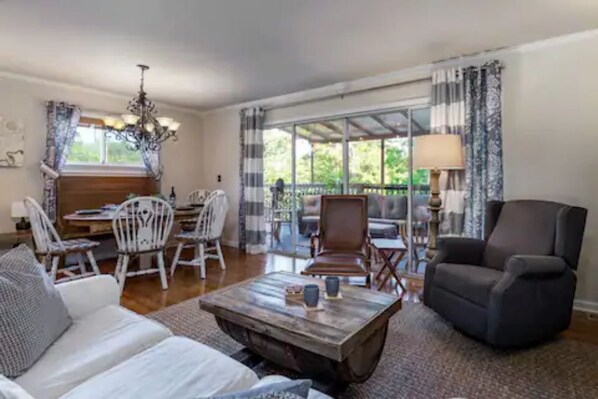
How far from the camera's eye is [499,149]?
10.7 feet

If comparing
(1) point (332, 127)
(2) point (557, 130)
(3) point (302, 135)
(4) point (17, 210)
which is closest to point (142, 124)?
(4) point (17, 210)

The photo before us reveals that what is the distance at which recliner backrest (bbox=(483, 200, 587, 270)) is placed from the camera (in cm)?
241

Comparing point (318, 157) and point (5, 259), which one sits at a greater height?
point (318, 157)

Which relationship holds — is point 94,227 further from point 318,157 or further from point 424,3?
point 424,3

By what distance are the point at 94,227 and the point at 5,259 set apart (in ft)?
6.93

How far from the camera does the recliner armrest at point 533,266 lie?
2152 millimetres

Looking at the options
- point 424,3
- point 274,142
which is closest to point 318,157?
point 274,142

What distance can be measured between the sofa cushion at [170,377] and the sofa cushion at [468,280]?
5.55 ft

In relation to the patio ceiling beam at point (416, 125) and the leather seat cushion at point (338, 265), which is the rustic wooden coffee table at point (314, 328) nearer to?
the leather seat cushion at point (338, 265)

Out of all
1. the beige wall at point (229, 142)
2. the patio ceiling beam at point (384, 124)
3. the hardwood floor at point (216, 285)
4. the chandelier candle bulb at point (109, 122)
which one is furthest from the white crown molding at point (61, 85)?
the patio ceiling beam at point (384, 124)

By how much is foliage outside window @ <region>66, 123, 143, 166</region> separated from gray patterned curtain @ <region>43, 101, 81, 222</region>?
0.60 ft

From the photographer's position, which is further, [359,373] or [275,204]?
A: [275,204]

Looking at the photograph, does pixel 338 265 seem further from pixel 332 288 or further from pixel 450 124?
pixel 450 124

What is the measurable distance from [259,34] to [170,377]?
2770 mm
